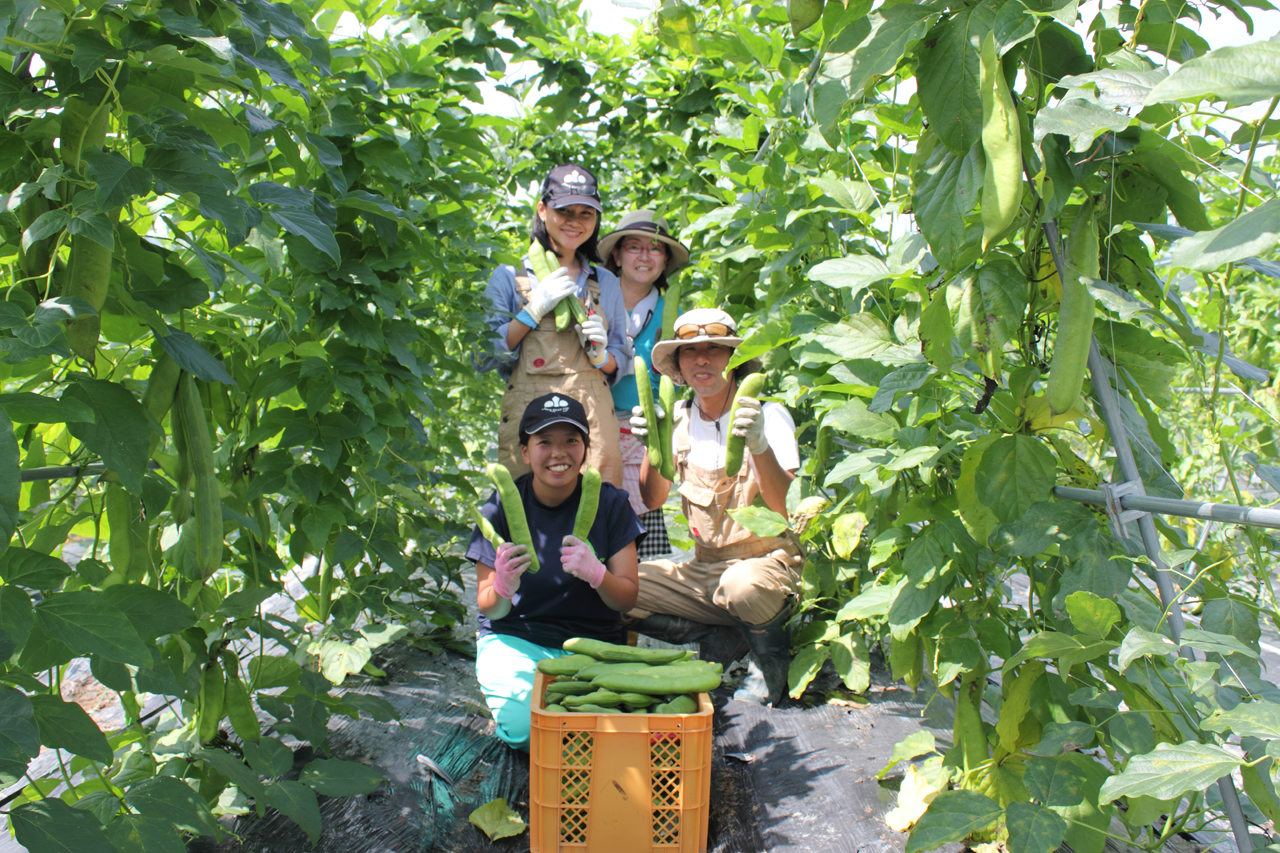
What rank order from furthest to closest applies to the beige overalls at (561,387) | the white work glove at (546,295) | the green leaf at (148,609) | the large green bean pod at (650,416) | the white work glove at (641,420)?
the beige overalls at (561,387) → the white work glove at (546,295) → the white work glove at (641,420) → the large green bean pod at (650,416) → the green leaf at (148,609)

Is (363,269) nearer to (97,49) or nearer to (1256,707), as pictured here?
(97,49)

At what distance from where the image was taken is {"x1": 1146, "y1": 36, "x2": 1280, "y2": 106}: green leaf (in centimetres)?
78

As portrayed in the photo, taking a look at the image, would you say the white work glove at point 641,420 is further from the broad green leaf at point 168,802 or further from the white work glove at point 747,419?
the broad green leaf at point 168,802

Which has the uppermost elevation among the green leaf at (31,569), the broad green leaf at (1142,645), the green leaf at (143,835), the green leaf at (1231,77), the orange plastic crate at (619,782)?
the green leaf at (1231,77)

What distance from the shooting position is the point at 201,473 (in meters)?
1.61

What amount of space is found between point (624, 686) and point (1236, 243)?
1949 millimetres

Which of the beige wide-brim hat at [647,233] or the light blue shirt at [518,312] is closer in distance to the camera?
the light blue shirt at [518,312]

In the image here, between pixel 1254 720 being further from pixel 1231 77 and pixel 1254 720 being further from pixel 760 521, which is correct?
pixel 760 521

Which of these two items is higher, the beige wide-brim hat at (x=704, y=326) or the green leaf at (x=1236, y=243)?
the beige wide-brim hat at (x=704, y=326)

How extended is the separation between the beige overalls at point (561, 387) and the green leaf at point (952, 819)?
2.65 meters

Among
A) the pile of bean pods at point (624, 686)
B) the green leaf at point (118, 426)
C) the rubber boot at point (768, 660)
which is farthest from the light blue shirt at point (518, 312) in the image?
the green leaf at point (118, 426)

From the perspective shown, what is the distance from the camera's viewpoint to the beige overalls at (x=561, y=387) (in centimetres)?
399

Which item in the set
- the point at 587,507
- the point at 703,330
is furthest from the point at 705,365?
the point at 587,507

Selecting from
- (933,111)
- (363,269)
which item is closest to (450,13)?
(363,269)
